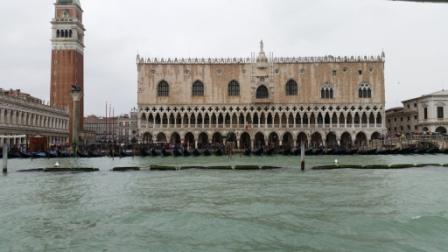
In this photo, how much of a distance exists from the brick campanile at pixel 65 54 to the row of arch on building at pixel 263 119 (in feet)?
48.5

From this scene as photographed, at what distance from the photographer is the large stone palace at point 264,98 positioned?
149 feet

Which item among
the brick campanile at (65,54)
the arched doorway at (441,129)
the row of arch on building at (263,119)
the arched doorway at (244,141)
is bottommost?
the arched doorway at (244,141)

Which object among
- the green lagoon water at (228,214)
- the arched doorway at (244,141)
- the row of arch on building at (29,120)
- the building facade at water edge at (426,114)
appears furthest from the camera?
the building facade at water edge at (426,114)

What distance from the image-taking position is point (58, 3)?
5916 centimetres

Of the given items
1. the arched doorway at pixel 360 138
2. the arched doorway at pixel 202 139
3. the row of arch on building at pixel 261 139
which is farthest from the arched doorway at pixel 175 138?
the arched doorway at pixel 360 138

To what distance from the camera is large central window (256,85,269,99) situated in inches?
1818

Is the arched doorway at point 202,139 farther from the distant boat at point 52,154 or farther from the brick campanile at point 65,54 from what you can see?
the brick campanile at point 65,54

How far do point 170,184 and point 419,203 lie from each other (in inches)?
317

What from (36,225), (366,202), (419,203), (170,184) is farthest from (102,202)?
(419,203)

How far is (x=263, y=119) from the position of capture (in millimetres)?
46219

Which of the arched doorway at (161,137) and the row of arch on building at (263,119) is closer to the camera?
the row of arch on building at (263,119)

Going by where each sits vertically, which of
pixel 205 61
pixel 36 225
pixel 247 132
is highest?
pixel 205 61

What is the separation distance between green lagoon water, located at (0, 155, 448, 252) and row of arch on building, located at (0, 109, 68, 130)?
27816mm

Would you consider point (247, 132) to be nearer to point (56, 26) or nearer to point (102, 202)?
point (56, 26)
